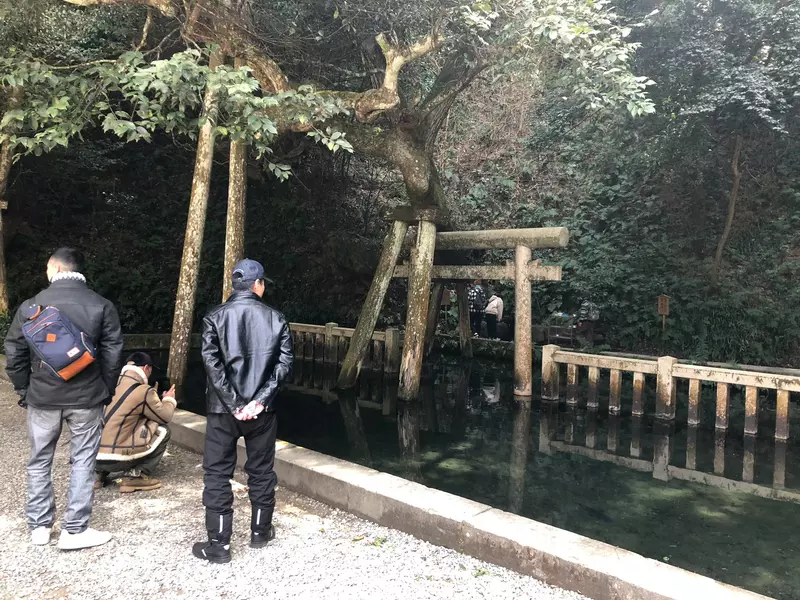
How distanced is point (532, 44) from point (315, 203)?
358 inches

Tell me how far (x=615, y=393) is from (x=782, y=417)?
2084mm

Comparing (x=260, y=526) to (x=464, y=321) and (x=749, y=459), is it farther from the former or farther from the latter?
(x=464, y=321)

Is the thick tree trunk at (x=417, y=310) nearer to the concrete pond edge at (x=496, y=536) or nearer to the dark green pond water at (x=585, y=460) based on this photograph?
the dark green pond water at (x=585, y=460)

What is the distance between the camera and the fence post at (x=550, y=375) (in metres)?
9.29

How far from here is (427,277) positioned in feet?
30.1

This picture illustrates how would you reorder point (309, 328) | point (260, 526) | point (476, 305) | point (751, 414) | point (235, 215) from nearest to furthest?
point (260, 526), point (751, 414), point (235, 215), point (309, 328), point (476, 305)

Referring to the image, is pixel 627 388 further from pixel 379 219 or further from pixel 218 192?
pixel 218 192

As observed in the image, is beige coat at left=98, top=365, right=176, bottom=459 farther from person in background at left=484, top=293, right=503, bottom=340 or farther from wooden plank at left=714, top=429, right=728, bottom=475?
person in background at left=484, top=293, right=503, bottom=340

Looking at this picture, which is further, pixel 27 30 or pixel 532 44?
pixel 27 30

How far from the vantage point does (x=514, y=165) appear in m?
16.4

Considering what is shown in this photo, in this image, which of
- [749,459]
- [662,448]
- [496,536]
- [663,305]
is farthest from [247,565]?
[663,305]

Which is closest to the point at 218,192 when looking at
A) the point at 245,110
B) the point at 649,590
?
the point at 245,110

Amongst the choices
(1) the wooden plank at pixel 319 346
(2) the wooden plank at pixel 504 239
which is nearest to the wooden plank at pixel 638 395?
(2) the wooden plank at pixel 504 239

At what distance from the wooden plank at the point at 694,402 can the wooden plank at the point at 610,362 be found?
49 cm
